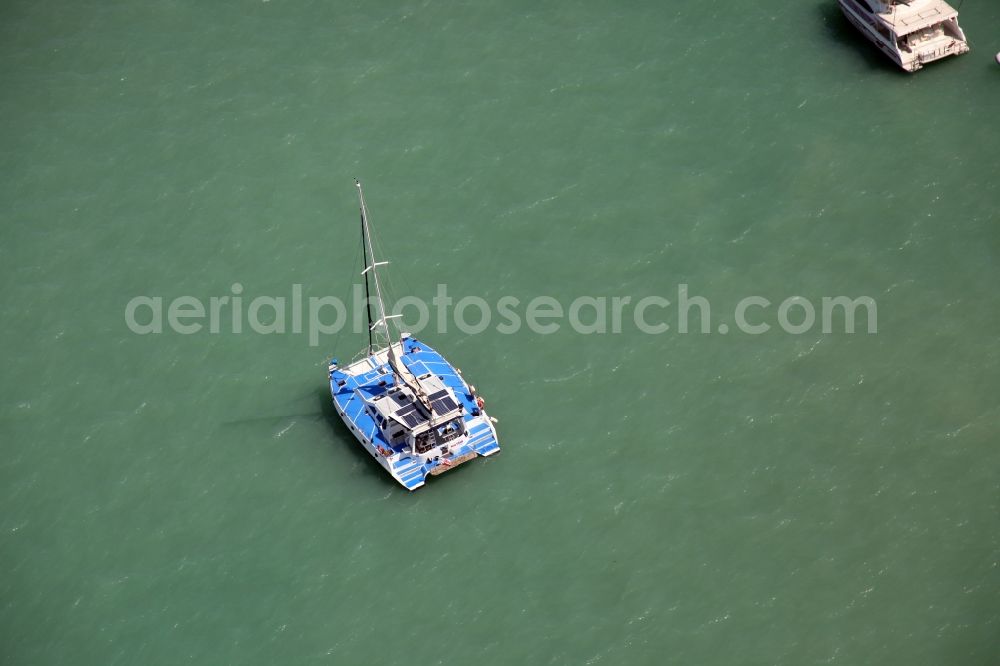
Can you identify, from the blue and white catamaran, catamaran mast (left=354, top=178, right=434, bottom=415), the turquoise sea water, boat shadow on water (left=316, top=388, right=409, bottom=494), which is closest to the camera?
the turquoise sea water

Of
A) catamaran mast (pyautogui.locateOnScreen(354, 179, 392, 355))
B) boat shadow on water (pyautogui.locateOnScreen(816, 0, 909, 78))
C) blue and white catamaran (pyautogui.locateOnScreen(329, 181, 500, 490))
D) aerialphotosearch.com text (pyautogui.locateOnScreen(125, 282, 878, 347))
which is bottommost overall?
blue and white catamaran (pyautogui.locateOnScreen(329, 181, 500, 490))

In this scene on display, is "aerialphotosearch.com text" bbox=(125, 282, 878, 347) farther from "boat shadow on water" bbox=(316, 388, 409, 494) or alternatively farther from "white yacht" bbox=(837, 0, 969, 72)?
"white yacht" bbox=(837, 0, 969, 72)

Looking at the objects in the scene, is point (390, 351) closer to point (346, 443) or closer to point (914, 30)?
point (346, 443)

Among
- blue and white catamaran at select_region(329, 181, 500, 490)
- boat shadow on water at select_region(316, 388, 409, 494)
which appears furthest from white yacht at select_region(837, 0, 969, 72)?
boat shadow on water at select_region(316, 388, 409, 494)

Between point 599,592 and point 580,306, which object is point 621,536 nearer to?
point 599,592

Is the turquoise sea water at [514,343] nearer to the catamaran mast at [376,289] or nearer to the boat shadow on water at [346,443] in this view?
the boat shadow on water at [346,443]

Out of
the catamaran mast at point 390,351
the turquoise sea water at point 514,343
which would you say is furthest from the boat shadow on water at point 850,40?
the catamaran mast at point 390,351
